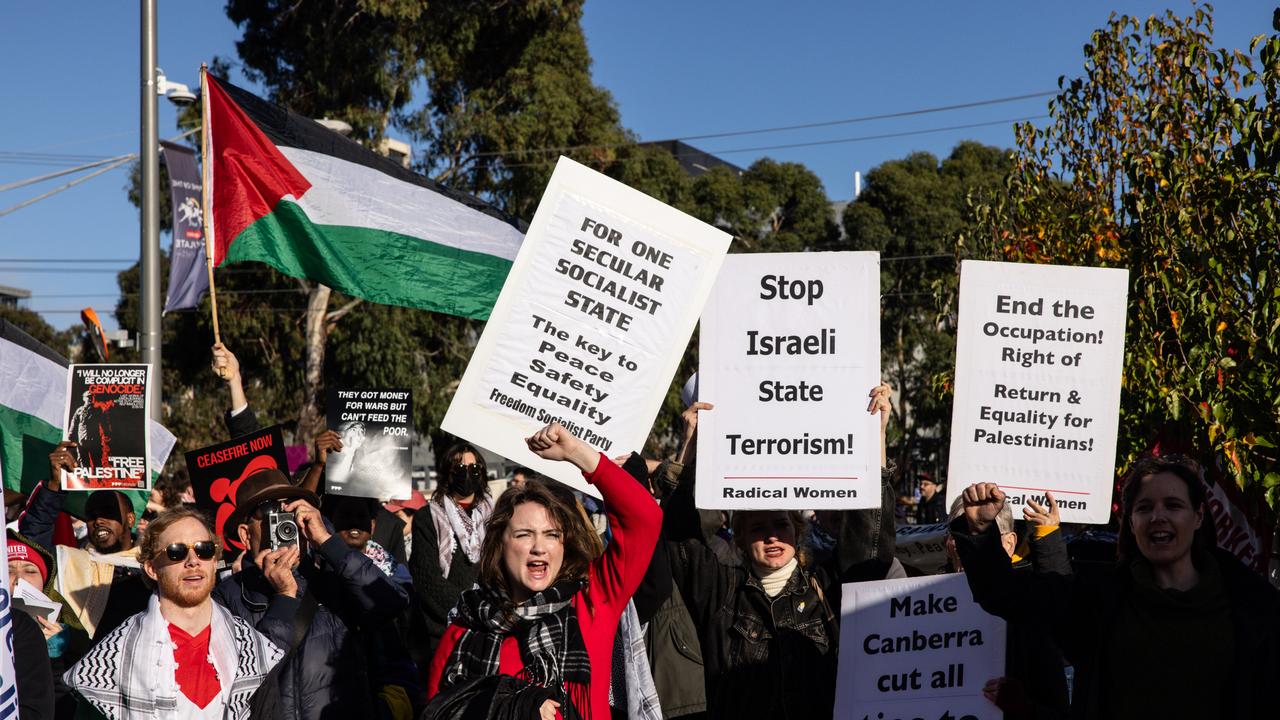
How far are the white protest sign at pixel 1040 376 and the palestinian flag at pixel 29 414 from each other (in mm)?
5469

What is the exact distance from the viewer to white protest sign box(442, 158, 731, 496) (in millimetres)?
4535

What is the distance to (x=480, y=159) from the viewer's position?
2503cm

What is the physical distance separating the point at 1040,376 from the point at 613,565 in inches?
76.3

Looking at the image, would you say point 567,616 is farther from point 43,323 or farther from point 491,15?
point 43,323

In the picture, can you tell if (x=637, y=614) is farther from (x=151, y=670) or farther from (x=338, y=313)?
(x=338, y=313)

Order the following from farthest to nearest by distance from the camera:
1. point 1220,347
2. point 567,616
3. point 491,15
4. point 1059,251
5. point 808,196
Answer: point 808,196
point 491,15
point 1059,251
point 1220,347
point 567,616

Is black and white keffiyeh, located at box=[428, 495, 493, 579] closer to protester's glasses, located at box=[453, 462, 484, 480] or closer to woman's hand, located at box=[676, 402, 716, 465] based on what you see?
protester's glasses, located at box=[453, 462, 484, 480]

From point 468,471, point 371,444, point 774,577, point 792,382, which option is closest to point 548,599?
point 774,577

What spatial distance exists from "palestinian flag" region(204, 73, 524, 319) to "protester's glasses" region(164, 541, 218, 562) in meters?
3.68

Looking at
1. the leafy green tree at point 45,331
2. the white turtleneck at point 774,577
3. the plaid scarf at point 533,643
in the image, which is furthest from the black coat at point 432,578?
the leafy green tree at point 45,331

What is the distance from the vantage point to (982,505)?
3.81m

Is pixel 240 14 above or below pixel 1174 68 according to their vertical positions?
above

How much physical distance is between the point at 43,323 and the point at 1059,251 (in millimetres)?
53706

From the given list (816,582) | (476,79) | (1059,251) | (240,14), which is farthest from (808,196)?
(816,582)
